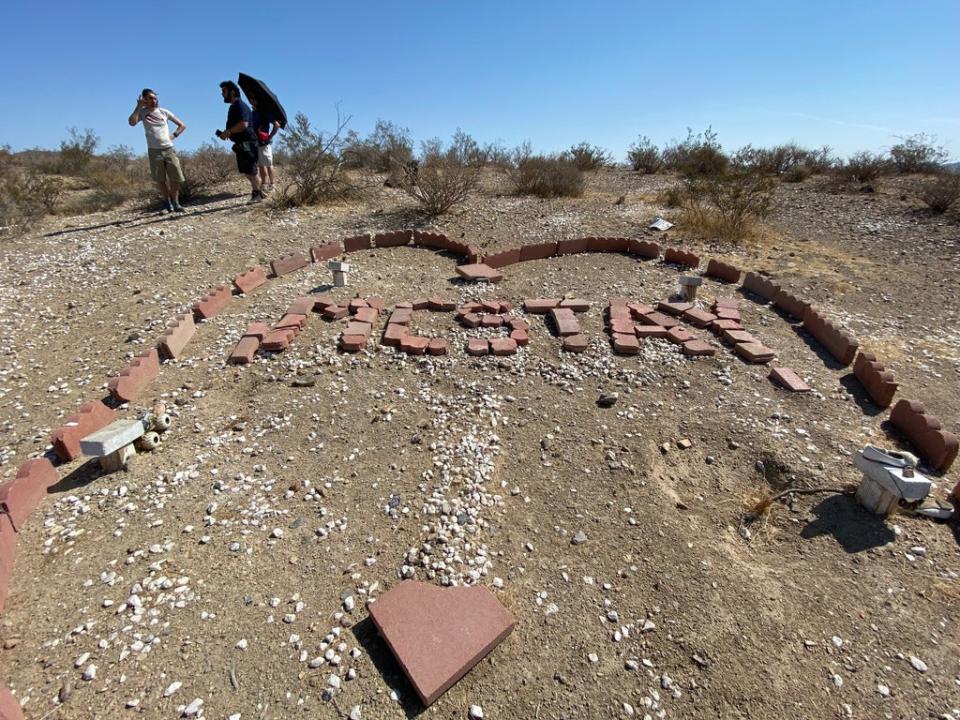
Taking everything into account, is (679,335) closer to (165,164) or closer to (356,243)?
(356,243)

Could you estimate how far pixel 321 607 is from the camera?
215 cm

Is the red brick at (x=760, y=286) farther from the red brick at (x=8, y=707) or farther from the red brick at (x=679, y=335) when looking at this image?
the red brick at (x=8, y=707)

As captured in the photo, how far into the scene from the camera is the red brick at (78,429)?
2.86 m

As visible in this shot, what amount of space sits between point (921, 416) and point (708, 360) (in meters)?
1.35

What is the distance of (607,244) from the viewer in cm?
642

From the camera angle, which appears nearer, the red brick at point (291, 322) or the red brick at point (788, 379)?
the red brick at point (788, 379)

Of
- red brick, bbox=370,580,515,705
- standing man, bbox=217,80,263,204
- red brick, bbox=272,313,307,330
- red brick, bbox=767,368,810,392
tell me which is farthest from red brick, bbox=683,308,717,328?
standing man, bbox=217,80,263,204

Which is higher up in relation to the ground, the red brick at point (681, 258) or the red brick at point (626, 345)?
the red brick at point (681, 258)

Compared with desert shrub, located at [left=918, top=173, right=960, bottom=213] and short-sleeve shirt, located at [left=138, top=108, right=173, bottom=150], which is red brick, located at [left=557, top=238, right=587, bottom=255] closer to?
short-sleeve shirt, located at [left=138, top=108, right=173, bottom=150]

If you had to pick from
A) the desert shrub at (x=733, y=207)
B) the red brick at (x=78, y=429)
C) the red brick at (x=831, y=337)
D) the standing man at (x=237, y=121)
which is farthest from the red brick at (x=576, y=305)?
the standing man at (x=237, y=121)

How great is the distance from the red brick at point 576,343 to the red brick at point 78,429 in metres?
3.39

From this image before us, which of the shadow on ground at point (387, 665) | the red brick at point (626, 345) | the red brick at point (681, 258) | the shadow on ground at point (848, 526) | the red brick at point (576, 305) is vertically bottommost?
the shadow on ground at point (387, 665)

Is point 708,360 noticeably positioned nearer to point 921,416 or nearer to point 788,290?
point 921,416

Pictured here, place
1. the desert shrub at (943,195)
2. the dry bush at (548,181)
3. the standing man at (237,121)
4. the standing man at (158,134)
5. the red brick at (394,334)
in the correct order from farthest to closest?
the dry bush at (548,181) → the desert shrub at (943,195) → the standing man at (237,121) → the standing man at (158,134) → the red brick at (394,334)
